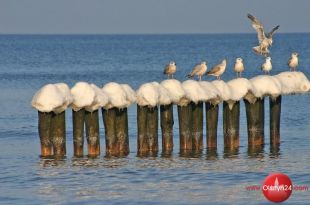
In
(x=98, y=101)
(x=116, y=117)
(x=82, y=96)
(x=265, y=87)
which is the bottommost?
(x=116, y=117)

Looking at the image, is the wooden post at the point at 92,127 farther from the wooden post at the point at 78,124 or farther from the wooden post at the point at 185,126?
Answer: the wooden post at the point at 185,126

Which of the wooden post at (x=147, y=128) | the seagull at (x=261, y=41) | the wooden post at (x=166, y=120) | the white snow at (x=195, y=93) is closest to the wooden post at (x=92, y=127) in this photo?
the wooden post at (x=147, y=128)

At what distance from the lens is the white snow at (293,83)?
32.0m

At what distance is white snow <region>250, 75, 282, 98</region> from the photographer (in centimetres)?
3084

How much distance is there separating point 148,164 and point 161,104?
173 cm

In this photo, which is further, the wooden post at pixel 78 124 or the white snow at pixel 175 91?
the white snow at pixel 175 91

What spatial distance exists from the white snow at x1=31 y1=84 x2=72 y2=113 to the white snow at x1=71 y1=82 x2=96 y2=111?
11.0 inches

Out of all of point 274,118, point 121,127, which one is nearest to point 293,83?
point 274,118

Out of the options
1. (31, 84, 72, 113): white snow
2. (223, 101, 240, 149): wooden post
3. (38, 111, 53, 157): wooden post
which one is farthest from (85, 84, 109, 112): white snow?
(223, 101, 240, 149): wooden post

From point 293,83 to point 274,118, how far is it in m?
1.31

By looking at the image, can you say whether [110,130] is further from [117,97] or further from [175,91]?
[175,91]

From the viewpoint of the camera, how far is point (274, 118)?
31.8 metres

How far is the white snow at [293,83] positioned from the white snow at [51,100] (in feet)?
22.2

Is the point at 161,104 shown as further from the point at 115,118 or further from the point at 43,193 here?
the point at 43,193
